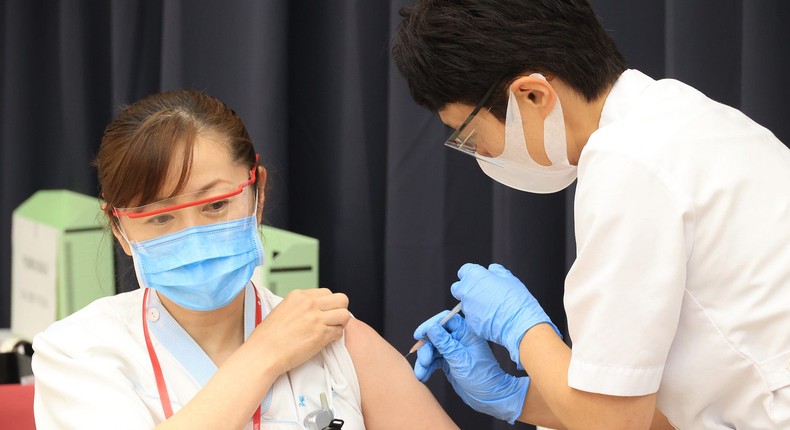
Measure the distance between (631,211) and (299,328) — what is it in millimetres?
608

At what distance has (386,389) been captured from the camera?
1.64 m

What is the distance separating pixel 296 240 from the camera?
2.24 metres

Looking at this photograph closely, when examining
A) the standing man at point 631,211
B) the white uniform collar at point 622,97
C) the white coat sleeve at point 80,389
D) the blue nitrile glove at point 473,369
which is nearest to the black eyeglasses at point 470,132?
the standing man at point 631,211

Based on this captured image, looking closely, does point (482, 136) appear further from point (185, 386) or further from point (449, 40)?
point (185, 386)

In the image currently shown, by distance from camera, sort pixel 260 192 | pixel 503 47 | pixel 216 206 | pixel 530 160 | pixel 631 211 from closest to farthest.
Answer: pixel 631 211, pixel 503 47, pixel 530 160, pixel 216 206, pixel 260 192

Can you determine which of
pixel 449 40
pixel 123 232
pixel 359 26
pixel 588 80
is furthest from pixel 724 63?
pixel 123 232

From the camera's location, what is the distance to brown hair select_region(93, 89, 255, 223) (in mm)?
1505

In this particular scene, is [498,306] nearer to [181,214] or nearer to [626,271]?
[626,271]

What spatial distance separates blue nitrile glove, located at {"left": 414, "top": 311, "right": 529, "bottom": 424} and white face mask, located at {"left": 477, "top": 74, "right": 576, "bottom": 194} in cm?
29

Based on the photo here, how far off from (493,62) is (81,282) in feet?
6.24

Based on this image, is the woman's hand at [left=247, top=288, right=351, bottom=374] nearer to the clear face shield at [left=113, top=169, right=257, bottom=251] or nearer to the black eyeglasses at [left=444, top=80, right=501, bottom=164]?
the clear face shield at [left=113, top=169, right=257, bottom=251]

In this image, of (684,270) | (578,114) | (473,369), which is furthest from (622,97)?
(473,369)

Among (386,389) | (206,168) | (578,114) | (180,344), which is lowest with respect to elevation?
(386,389)

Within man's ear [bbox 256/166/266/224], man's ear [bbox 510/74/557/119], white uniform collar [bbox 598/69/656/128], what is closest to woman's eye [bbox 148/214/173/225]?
man's ear [bbox 256/166/266/224]
